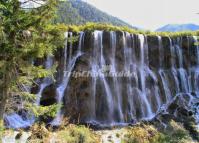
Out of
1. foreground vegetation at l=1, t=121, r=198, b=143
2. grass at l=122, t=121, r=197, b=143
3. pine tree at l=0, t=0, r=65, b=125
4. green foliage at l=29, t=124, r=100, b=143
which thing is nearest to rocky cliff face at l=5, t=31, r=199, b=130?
grass at l=122, t=121, r=197, b=143

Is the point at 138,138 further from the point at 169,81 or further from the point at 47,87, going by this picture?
the point at 169,81

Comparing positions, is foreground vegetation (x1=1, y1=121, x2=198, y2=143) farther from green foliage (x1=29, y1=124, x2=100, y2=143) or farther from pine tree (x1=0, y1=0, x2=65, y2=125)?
pine tree (x1=0, y1=0, x2=65, y2=125)

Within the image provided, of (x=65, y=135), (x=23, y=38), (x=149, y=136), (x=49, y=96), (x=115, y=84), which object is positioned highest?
(x=23, y=38)

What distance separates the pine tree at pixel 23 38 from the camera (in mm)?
10305

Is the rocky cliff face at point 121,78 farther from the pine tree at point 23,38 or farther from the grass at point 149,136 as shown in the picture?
the pine tree at point 23,38

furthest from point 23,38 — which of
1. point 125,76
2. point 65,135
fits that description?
point 125,76

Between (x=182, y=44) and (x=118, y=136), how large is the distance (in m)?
14.5

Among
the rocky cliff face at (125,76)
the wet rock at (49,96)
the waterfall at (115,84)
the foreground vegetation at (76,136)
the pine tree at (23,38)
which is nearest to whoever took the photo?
the pine tree at (23,38)

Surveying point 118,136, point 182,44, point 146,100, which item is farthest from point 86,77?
point 182,44

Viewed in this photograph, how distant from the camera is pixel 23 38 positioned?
11.1 m

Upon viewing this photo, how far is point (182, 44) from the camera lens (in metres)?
32.5

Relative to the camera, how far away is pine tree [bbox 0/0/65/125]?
10.3m

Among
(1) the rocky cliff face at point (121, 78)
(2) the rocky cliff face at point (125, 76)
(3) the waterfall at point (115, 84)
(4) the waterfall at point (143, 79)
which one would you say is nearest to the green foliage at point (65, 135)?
(1) the rocky cliff face at point (121, 78)

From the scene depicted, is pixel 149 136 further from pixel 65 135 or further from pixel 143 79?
pixel 143 79
